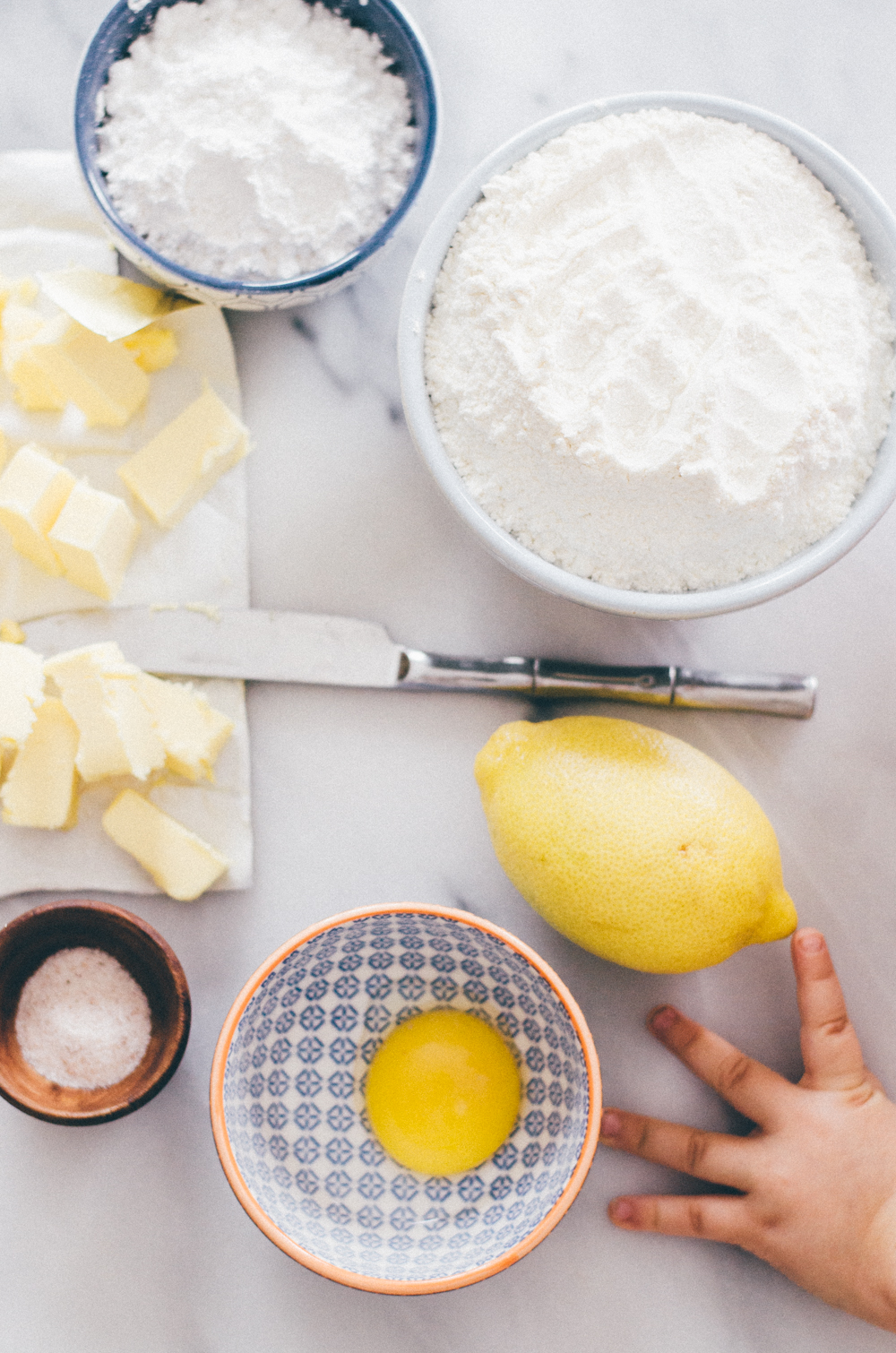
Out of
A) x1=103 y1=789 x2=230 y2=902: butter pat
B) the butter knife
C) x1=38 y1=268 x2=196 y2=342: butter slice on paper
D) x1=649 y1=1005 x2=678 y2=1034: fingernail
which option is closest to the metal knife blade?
the butter knife

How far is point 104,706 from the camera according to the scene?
703 mm

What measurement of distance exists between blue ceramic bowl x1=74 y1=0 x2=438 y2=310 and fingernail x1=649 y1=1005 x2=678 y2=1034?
62 centimetres

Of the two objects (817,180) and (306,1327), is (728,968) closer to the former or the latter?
(306,1327)

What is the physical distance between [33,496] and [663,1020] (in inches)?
25.4

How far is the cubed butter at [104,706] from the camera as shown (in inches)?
27.7

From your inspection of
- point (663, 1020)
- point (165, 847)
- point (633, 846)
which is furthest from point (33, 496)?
point (663, 1020)

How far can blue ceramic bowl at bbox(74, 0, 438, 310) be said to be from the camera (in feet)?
2.06

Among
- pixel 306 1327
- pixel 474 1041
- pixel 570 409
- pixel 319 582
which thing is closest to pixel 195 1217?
pixel 306 1327

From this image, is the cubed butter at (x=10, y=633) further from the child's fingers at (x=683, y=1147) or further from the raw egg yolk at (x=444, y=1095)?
the child's fingers at (x=683, y=1147)

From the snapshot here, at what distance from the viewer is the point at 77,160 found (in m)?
0.63

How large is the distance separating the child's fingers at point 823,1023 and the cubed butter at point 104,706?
547 mm

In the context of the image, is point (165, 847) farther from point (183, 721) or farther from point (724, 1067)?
point (724, 1067)

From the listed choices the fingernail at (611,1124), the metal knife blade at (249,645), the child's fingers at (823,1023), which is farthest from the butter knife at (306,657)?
the fingernail at (611,1124)

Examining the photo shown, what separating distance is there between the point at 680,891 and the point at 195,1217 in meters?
0.49
